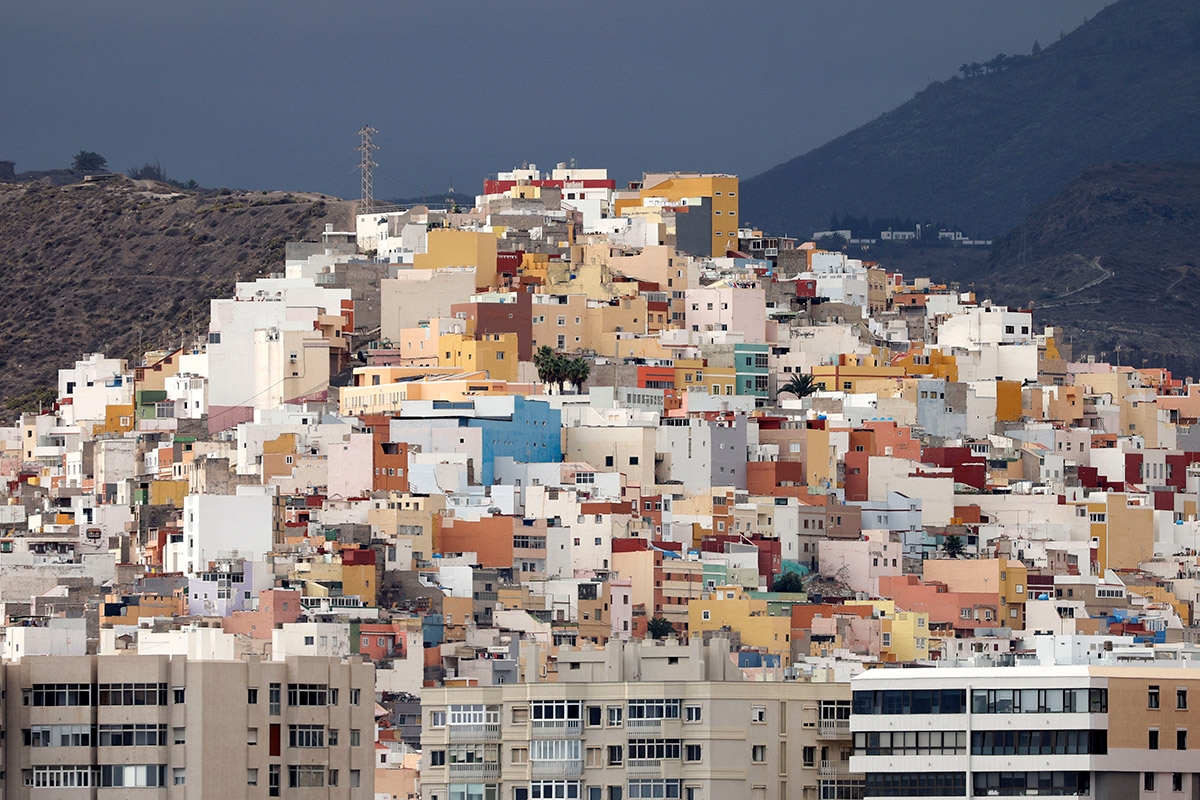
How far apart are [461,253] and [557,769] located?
49.2m

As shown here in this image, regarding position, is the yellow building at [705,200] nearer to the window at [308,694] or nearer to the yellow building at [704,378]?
the yellow building at [704,378]

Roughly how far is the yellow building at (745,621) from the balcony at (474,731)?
21037 millimetres

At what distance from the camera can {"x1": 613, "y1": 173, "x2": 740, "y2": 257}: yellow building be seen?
10388 cm

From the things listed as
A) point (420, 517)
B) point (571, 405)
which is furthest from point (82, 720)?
point (571, 405)

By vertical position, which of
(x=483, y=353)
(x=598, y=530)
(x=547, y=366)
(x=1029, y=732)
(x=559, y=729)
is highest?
(x=483, y=353)

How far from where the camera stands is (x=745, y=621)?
2650 inches

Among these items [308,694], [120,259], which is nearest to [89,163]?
[120,259]

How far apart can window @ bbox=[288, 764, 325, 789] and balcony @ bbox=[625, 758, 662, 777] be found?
14.7ft

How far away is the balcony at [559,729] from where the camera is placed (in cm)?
4441

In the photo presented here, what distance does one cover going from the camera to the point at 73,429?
9175 cm

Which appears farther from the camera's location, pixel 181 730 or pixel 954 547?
pixel 954 547

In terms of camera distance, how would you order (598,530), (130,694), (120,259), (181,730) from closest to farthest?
(130,694)
(181,730)
(598,530)
(120,259)


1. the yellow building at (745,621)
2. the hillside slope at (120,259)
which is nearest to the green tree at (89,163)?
the hillside slope at (120,259)

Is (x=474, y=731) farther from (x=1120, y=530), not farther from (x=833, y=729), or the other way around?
(x=1120, y=530)
